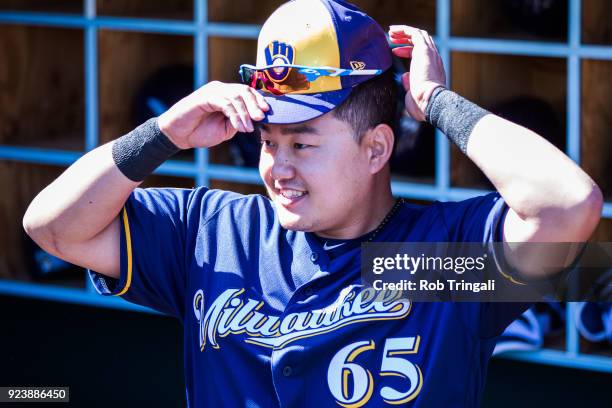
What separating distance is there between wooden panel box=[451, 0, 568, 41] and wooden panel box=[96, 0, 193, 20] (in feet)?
3.11

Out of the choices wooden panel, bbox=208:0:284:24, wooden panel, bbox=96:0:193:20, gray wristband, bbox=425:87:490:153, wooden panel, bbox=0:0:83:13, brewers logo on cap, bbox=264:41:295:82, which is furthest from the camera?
wooden panel, bbox=0:0:83:13

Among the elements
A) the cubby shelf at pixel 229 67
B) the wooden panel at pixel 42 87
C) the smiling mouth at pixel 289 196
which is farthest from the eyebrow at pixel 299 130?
the wooden panel at pixel 42 87

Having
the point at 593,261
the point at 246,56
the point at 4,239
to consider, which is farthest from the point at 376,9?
the point at 4,239

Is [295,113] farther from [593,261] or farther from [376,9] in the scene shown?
[376,9]

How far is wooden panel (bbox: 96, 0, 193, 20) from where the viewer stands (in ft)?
12.1

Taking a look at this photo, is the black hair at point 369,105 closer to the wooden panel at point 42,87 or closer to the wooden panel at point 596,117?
the wooden panel at point 596,117

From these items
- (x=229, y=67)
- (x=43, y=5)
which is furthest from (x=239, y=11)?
(x=43, y=5)

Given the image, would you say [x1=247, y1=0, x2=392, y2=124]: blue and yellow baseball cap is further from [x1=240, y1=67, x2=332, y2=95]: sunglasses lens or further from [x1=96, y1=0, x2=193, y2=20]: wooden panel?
[x1=96, y1=0, x2=193, y2=20]: wooden panel

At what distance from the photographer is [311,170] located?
1970 mm

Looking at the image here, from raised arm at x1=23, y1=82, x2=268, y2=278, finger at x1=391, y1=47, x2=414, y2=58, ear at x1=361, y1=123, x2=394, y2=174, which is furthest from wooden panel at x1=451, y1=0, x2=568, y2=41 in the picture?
raised arm at x1=23, y1=82, x2=268, y2=278

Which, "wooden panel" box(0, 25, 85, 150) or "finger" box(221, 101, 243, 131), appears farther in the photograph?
"wooden panel" box(0, 25, 85, 150)

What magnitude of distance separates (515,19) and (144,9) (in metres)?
1.26

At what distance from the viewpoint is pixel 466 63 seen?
10.9 feet

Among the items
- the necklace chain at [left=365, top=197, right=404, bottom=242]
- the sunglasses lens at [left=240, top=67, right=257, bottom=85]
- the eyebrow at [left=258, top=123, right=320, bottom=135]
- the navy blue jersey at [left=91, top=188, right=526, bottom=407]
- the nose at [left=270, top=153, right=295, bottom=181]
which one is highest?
the sunglasses lens at [left=240, top=67, right=257, bottom=85]
